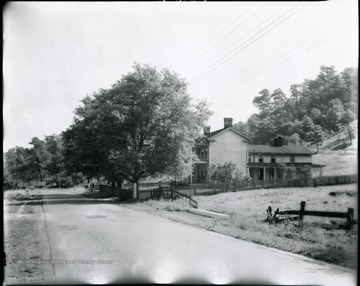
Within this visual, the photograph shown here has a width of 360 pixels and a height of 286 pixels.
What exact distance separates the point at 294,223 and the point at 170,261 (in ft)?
10.3

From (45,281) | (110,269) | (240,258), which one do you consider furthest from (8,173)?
(240,258)

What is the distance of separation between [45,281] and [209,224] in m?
6.83

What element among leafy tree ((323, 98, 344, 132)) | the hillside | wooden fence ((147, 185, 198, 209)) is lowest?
wooden fence ((147, 185, 198, 209))

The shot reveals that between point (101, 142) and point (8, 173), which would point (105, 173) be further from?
point (8, 173)

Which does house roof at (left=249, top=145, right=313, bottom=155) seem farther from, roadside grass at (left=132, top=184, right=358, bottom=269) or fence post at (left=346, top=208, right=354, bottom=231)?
fence post at (left=346, top=208, right=354, bottom=231)

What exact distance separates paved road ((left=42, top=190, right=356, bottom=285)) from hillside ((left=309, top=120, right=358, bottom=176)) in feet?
5.15

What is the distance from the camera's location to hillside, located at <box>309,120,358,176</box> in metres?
4.90

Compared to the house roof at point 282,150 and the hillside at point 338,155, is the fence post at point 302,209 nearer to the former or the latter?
the hillside at point 338,155

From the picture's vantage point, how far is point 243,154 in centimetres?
899

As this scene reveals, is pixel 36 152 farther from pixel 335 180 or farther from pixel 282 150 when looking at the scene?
pixel 335 180

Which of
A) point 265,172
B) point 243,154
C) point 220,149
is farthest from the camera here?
point 220,149

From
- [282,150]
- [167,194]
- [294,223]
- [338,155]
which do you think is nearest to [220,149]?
[282,150]

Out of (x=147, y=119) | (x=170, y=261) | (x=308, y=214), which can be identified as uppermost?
(x=147, y=119)

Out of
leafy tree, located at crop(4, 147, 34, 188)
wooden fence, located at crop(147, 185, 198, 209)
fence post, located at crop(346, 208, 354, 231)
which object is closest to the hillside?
fence post, located at crop(346, 208, 354, 231)
